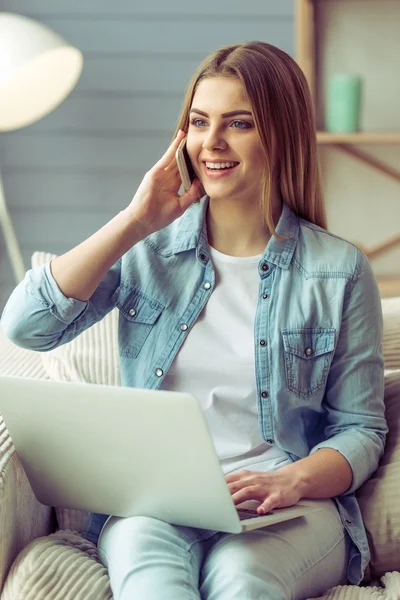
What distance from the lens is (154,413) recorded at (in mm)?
1125

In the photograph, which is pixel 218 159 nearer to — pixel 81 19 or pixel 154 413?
pixel 154 413

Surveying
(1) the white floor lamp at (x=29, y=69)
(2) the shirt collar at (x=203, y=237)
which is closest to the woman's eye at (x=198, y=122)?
(2) the shirt collar at (x=203, y=237)

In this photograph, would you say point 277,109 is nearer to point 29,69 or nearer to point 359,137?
point 29,69

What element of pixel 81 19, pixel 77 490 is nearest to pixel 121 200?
pixel 81 19

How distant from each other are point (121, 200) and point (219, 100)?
207 cm

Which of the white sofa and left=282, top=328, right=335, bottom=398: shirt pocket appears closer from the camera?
the white sofa

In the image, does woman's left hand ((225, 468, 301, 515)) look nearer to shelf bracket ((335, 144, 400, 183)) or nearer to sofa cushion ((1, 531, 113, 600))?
sofa cushion ((1, 531, 113, 600))

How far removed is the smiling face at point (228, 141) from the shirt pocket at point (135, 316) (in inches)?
8.8

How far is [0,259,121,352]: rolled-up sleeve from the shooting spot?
4.71 ft

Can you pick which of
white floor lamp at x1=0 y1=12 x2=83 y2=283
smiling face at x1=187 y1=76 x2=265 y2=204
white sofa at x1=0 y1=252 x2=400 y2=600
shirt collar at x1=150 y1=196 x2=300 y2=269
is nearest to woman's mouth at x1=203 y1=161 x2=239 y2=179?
smiling face at x1=187 y1=76 x2=265 y2=204

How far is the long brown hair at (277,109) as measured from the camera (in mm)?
1473

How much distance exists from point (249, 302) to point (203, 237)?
15 cm

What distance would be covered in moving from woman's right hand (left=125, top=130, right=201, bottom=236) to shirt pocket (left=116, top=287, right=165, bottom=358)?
13 centimetres

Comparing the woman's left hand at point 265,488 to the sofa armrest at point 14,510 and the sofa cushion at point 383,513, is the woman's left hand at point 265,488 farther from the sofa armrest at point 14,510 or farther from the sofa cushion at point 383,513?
the sofa armrest at point 14,510
